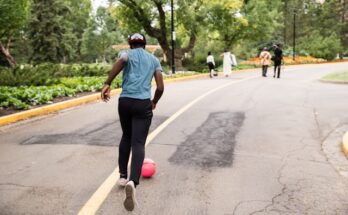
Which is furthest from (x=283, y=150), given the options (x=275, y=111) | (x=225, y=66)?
(x=225, y=66)

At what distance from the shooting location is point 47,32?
2189 inches

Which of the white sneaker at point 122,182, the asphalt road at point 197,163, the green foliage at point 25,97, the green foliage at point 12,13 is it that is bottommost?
the asphalt road at point 197,163

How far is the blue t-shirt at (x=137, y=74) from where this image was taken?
5.09 metres

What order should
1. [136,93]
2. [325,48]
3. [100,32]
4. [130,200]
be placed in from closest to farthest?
[130,200] → [136,93] → [325,48] → [100,32]

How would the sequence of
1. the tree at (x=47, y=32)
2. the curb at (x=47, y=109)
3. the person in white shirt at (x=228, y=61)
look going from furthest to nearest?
the tree at (x=47, y=32)
the person in white shirt at (x=228, y=61)
the curb at (x=47, y=109)

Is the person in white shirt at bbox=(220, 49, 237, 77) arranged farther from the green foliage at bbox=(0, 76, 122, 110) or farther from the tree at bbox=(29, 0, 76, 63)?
the tree at bbox=(29, 0, 76, 63)

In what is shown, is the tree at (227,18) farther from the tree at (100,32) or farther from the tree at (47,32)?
the tree at (100,32)

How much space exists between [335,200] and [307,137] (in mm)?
3686

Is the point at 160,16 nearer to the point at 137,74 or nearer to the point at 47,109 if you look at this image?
the point at 47,109

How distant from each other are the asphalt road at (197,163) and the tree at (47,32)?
4567cm

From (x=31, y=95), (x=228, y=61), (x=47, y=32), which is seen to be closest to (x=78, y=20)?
(x=47, y=32)

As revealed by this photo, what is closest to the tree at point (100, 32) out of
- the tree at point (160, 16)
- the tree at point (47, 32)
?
the tree at point (47, 32)

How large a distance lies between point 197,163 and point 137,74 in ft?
7.13

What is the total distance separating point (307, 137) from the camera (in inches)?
350
